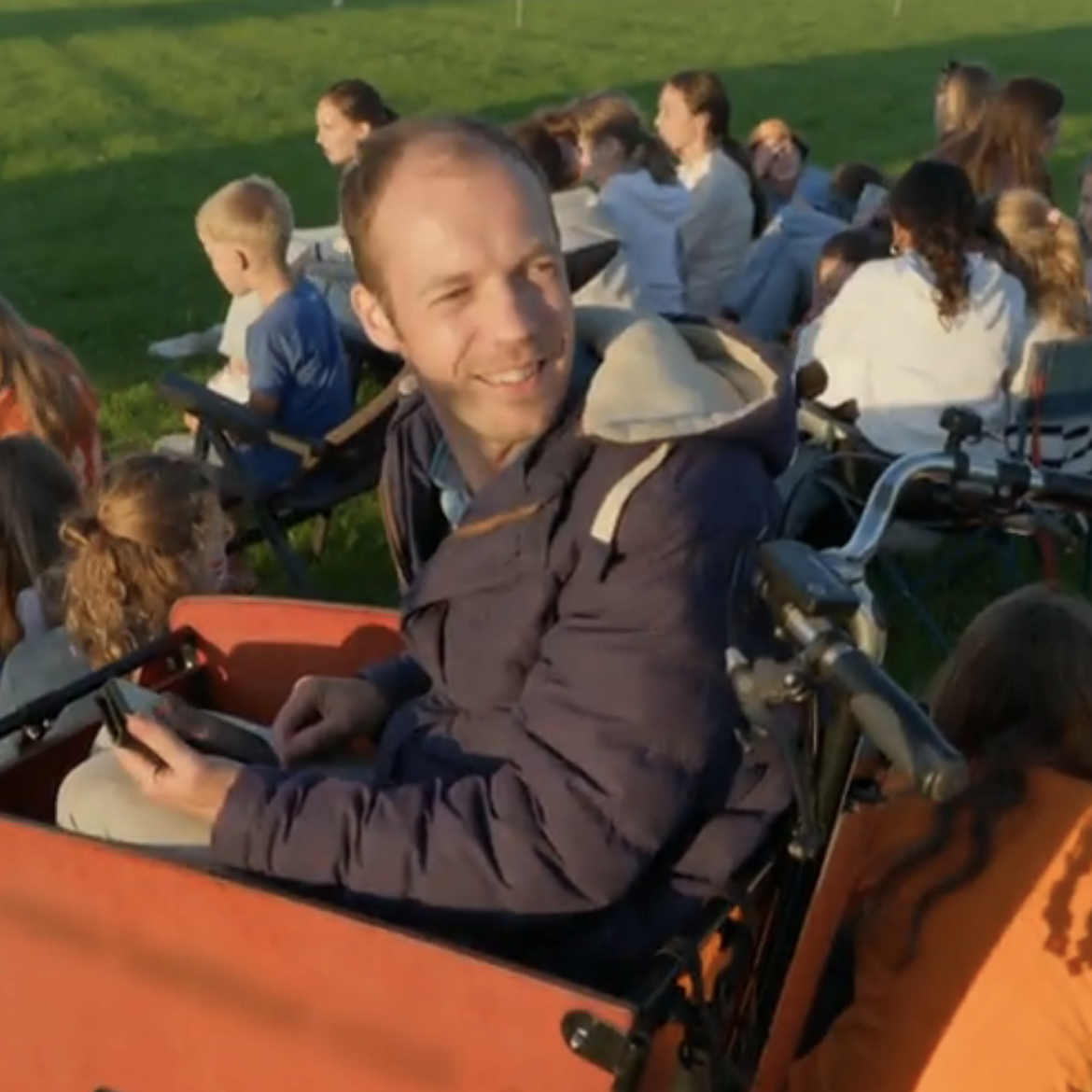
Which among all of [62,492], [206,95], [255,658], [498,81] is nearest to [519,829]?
[255,658]

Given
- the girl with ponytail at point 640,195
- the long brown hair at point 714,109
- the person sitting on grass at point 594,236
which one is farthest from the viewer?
the long brown hair at point 714,109

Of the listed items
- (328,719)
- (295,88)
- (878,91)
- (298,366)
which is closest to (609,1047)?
(328,719)

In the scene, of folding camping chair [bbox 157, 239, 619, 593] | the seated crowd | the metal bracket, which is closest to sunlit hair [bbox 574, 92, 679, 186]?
folding camping chair [bbox 157, 239, 619, 593]

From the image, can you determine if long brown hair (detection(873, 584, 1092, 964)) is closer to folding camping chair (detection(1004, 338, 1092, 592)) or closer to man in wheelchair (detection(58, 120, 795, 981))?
man in wheelchair (detection(58, 120, 795, 981))

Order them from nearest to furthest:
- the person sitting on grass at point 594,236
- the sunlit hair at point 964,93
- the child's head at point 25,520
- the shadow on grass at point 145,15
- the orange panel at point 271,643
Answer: the orange panel at point 271,643 < the child's head at point 25,520 < the person sitting on grass at point 594,236 < the sunlit hair at point 964,93 < the shadow on grass at point 145,15

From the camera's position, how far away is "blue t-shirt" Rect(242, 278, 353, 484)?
20.0 ft

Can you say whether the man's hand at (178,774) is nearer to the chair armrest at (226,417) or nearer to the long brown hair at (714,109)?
the chair armrest at (226,417)

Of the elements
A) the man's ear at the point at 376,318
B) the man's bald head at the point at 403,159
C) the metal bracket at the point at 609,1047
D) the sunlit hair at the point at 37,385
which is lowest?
the sunlit hair at the point at 37,385

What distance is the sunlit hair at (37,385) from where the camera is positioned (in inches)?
207

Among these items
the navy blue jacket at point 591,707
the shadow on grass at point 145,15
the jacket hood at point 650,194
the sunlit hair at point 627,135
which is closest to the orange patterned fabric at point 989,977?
the navy blue jacket at point 591,707

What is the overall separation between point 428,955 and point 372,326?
912 millimetres

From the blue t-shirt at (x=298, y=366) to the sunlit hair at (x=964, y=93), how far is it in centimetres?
A: 374

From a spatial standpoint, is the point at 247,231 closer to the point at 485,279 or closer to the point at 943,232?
the point at 943,232

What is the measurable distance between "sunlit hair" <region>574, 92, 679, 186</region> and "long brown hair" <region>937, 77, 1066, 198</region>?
47.4 inches
